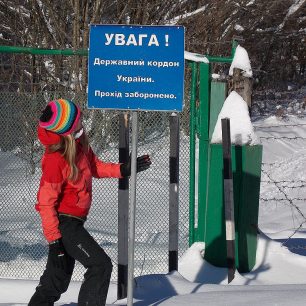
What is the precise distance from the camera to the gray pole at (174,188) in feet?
23.6

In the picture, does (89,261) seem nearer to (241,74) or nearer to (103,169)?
(103,169)

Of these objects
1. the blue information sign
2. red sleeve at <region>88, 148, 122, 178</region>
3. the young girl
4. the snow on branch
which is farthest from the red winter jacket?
the snow on branch

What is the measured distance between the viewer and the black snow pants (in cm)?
564

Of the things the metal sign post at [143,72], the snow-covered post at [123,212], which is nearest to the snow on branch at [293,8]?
the snow-covered post at [123,212]

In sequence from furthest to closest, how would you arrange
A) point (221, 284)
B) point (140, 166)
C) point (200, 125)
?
point (200, 125) → point (221, 284) → point (140, 166)

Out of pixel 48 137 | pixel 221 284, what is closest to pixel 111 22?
pixel 221 284

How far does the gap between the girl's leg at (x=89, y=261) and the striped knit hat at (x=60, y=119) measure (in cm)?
57

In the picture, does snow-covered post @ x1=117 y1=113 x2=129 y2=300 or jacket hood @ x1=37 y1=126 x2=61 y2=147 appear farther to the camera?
snow-covered post @ x1=117 y1=113 x2=129 y2=300

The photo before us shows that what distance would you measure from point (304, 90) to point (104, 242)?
A: 55.3 ft

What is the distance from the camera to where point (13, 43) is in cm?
1362

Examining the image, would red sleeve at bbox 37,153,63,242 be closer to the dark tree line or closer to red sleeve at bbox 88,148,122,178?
red sleeve at bbox 88,148,122,178

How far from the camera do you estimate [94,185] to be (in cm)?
834

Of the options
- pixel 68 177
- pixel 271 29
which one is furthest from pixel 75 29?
pixel 271 29

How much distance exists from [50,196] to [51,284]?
604 millimetres
